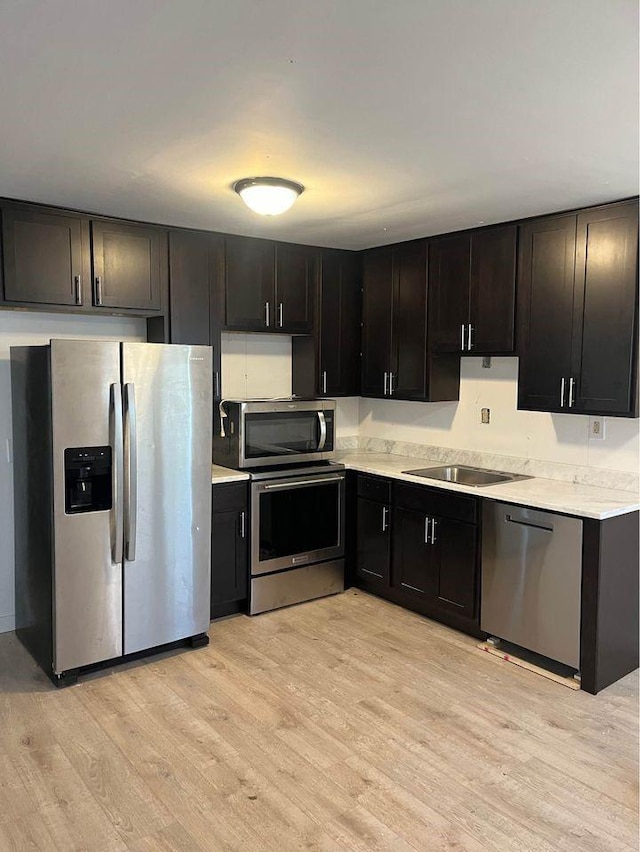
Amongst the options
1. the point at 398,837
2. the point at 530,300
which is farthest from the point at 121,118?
the point at 398,837

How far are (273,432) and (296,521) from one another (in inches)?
22.9

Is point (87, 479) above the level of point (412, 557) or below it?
above

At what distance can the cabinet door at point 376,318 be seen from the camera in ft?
15.0

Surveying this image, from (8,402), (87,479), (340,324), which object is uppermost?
(340,324)

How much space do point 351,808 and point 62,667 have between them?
159cm

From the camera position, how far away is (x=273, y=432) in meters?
4.11

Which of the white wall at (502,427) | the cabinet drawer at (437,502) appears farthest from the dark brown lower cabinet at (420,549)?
the white wall at (502,427)

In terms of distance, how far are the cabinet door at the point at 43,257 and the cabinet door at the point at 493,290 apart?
2234 millimetres

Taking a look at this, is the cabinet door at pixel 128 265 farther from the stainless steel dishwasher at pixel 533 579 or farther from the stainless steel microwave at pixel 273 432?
the stainless steel dishwasher at pixel 533 579

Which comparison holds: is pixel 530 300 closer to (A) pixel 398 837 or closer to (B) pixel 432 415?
(B) pixel 432 415

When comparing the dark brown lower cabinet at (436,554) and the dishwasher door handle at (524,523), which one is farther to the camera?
the dark brown lower cabinet at (436,554)

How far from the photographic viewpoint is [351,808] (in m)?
2.30

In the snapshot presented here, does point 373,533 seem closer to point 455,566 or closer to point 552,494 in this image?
point 455,566

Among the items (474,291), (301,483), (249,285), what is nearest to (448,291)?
(474,291)
